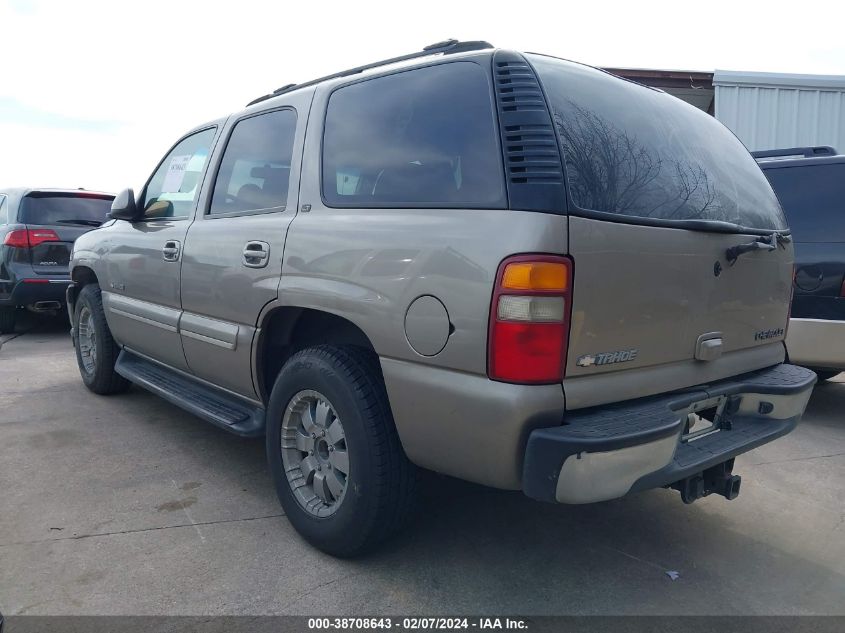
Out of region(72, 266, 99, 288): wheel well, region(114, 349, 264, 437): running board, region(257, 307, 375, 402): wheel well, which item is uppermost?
region(72, 266, 99, 288): wheel well

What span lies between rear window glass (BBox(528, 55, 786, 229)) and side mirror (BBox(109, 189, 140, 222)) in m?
2.85

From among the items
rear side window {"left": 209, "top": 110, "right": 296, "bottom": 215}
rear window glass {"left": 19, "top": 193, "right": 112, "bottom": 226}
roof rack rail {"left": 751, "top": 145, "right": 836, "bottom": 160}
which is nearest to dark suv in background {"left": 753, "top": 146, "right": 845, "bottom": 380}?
roof rack rail {"left": 751, "top": 145, "right": 836, "bottom": 160}

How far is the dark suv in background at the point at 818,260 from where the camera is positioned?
4.64 m

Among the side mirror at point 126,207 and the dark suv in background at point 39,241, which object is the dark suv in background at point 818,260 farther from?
the dark suv in background at point 39,241

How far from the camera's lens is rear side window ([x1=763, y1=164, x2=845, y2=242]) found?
15.5ft

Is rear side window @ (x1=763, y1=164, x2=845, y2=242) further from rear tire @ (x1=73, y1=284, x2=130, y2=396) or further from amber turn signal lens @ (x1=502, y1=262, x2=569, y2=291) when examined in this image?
rear tire @ (x1=73, y1=284, x2=130, y2=396)

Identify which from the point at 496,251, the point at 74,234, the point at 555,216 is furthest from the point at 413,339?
the point at 74,234

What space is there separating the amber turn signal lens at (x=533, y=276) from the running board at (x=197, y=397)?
5.34 feet

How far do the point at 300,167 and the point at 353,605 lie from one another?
6.06ft

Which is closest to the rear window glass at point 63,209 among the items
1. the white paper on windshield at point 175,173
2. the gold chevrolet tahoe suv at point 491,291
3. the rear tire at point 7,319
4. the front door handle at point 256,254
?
the rear tire at point 7,319

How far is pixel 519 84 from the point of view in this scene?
2.37 meters

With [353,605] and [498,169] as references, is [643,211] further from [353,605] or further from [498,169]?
[353,605]

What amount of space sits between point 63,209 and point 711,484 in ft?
24.8

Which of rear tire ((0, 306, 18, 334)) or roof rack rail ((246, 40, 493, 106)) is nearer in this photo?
roof rack rail ((246, 40, 493, 106))
